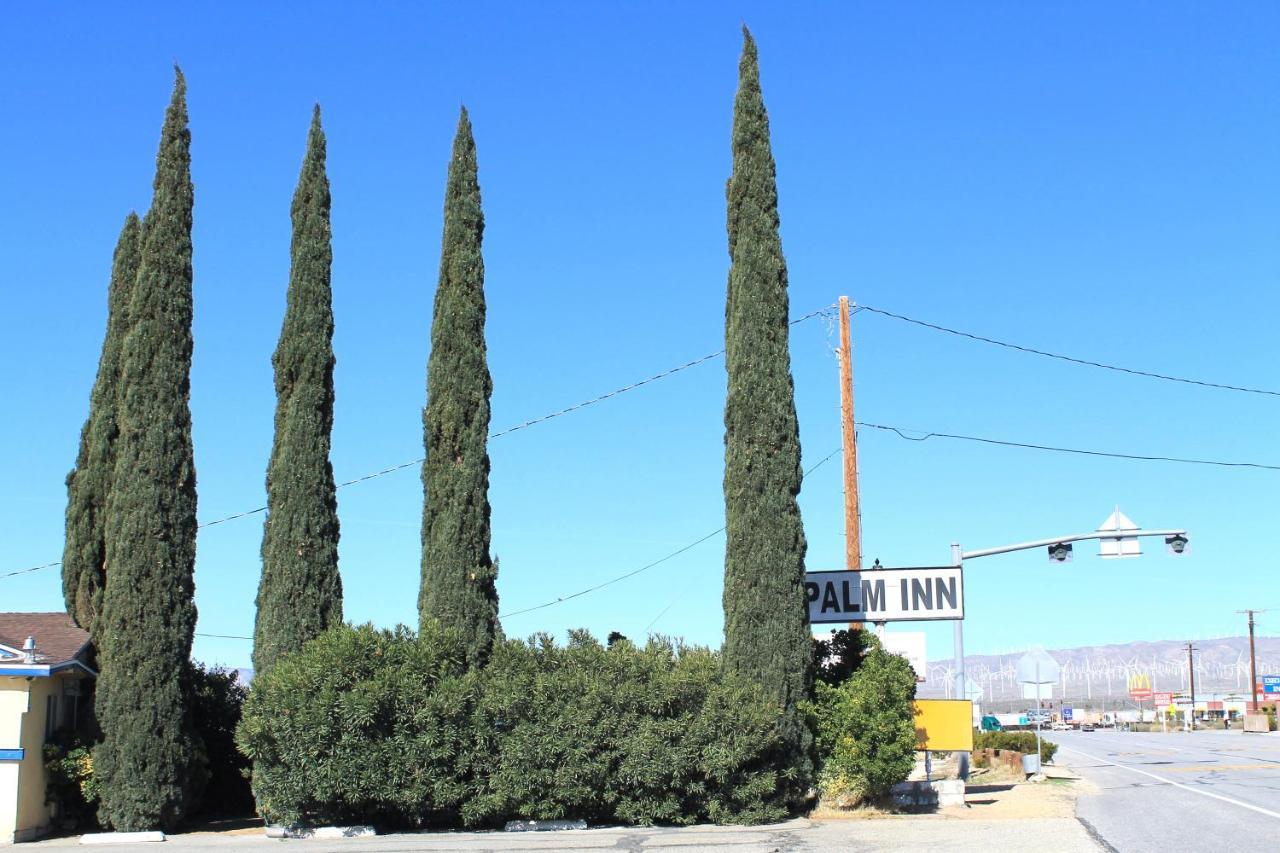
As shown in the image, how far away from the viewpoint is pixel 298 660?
1722cm

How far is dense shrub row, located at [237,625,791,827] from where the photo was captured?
16547 millimetres

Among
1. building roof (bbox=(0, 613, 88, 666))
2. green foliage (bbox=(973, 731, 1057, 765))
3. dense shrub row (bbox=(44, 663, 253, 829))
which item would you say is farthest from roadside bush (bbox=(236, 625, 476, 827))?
green foliage (bbox=(973, 731, 1057, 765))

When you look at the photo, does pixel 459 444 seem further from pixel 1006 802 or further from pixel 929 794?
pixel 1006 802

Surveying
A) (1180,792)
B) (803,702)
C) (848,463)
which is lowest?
(1180,792)

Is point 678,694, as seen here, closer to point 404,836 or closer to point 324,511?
point 404,836

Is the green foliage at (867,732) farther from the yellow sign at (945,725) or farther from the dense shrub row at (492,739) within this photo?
the yellow sign at (945,725)

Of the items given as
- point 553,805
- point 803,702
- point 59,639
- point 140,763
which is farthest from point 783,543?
point 59,639

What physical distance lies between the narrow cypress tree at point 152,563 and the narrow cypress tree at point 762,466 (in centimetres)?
861

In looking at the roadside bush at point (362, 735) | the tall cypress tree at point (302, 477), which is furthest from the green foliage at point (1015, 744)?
the tall cypress tree at point (302, 477)

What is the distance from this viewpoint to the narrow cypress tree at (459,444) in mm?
18375

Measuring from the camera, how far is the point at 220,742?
67.9 feet

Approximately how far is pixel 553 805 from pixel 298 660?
14.2 feet

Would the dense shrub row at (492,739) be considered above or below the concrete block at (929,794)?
above

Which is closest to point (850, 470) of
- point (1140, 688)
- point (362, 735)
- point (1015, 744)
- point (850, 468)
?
point (850, 468)
